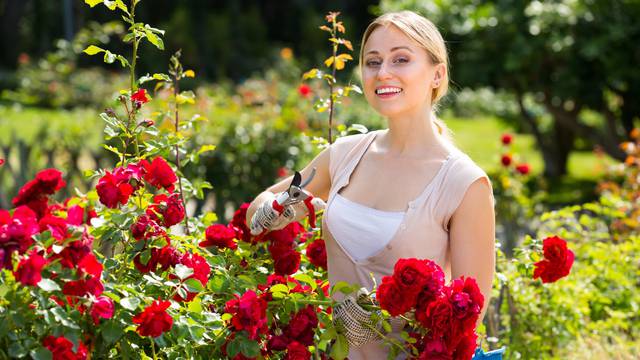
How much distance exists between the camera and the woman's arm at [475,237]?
7.38 ft

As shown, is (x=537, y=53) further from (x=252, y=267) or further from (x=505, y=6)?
(x=252, y=267)

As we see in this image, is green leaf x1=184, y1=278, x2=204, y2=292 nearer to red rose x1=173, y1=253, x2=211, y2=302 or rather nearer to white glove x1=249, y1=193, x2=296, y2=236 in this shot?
red rose x1=173, y1=253, x2=211, y2=302

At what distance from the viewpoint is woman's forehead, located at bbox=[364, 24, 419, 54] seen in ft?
8.05

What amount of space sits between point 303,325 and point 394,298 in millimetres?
252

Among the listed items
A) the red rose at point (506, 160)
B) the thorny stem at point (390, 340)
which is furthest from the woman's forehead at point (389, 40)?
the red rose at point (506, 160)

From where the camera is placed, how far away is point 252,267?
2631mm

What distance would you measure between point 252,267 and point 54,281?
2.88ft

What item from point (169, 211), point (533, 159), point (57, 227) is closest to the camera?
point (57, 227)

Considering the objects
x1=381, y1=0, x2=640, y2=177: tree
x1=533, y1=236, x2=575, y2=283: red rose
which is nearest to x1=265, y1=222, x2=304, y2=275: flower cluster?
x1=533, y1=236, x2=575, y2=283: red rose

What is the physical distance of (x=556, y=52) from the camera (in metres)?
8.32

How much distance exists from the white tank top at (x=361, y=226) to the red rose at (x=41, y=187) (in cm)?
77

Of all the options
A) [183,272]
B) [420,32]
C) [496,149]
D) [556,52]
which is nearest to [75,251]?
[183,272]

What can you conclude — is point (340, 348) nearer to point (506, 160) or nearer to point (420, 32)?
point (420, 32)

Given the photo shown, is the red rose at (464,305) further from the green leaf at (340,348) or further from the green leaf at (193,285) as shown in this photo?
the green leaf at (193,285)
